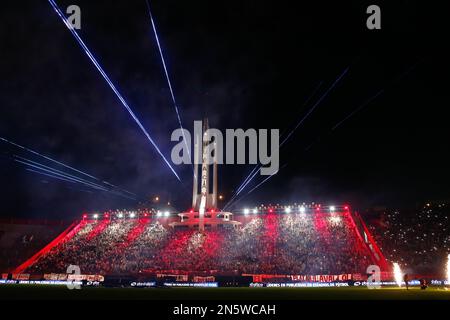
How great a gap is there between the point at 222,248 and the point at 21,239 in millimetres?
30697

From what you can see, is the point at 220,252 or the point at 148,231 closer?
the point at 220,252

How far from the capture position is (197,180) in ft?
197

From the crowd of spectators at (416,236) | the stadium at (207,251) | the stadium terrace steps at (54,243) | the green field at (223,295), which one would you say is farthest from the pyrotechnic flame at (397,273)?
the stadium terrace steps at (54,243)

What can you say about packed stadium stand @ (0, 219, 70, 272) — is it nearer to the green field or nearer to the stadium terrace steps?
the stadium terrace steps

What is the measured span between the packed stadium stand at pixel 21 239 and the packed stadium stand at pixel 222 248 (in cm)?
160

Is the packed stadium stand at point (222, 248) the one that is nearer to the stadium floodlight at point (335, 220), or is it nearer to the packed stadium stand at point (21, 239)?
the stadium floodlight at point (335, 220)

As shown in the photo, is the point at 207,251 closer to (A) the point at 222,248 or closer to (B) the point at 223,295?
(A) the point at 222,248

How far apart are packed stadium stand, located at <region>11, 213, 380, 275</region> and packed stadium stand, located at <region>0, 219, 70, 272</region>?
1599mm

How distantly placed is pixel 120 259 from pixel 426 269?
117 ft

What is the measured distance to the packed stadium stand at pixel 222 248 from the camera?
137 ft

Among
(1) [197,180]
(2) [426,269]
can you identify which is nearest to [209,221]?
(1) [197,180]

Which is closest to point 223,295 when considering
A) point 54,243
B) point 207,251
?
point 207,251

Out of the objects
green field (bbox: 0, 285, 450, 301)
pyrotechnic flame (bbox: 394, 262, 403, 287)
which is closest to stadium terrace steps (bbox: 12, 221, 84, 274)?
green field (bbox: 0, 285, 450, 301)
